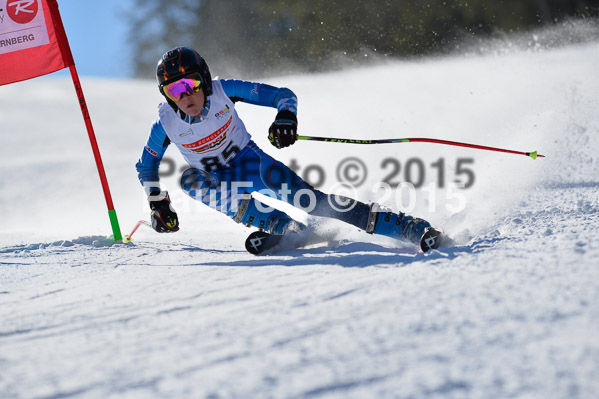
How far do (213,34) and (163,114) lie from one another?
24.1m

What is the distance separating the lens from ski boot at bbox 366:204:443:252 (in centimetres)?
261

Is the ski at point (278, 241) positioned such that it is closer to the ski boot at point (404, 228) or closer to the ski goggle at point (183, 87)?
the ski boot at point (404, 228)

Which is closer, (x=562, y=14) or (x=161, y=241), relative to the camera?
(x=161, y=241)

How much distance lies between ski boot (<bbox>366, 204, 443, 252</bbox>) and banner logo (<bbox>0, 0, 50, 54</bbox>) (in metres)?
2.95

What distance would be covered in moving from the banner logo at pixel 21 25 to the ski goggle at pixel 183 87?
176cm

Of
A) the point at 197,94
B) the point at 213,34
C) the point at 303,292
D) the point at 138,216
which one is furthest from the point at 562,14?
the point at 303,292

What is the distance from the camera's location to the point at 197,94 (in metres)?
3.10

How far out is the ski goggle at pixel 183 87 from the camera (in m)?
3.02

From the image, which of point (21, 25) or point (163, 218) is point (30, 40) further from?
point (163, 218)

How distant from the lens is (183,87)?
3029 millimetres

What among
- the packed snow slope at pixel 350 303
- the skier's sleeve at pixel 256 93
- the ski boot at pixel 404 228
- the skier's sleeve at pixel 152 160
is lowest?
the packed snow slope at pixel 350 303

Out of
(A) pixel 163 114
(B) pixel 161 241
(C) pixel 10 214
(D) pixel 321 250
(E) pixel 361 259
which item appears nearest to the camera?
(E) pixel 361 259

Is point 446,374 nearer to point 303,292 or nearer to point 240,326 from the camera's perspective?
point 240,326

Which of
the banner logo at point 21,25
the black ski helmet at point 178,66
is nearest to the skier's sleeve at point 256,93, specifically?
the black ski helmet at point 178,66
